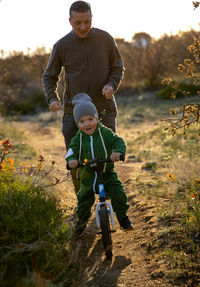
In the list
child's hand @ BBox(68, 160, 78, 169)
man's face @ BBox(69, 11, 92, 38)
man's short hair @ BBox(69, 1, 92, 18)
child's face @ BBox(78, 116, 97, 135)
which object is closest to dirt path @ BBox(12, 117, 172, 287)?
child's hand @ BBox(68, 160, 78, 169)

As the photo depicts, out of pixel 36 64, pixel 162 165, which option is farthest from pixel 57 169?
pixel 36 64

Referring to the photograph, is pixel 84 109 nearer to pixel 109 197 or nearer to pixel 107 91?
pixel 107 91

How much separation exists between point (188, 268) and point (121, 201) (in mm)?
1040

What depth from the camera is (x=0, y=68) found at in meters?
20.0

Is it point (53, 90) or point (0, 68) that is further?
point (0, 68)

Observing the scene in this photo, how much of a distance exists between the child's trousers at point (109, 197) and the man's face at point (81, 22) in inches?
66.2

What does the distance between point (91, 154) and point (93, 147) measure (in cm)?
8

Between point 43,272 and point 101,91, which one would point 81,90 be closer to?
point 101,91

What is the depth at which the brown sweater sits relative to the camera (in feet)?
16.3

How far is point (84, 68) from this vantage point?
16.4 ft

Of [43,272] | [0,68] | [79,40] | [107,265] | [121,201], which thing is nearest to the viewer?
[43,272]

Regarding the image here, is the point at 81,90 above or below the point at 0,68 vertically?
below

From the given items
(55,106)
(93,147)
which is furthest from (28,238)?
(55,106)

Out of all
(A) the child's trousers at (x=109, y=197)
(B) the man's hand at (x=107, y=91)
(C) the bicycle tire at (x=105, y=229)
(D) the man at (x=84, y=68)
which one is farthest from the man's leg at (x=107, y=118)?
(C) the bicycle tire at (x=105, y=229)
